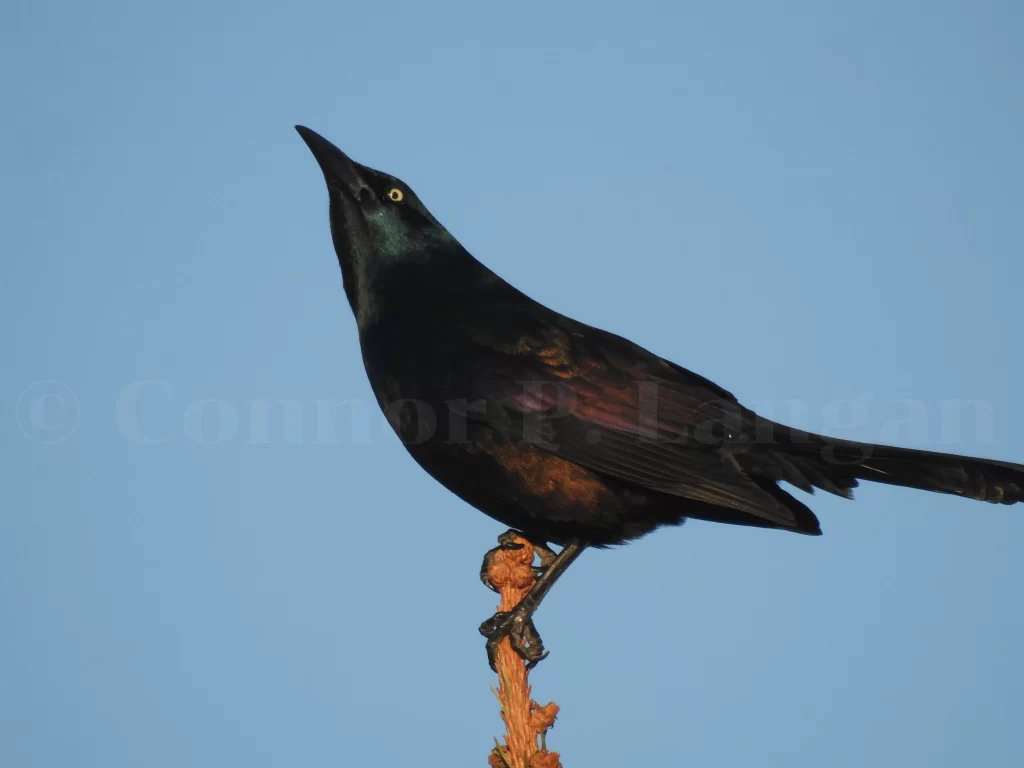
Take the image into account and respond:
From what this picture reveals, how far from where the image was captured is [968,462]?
15.9ft

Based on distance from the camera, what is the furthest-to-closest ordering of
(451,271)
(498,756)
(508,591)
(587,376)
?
(451,271) → (587,376) → (508,591) → (498,756)

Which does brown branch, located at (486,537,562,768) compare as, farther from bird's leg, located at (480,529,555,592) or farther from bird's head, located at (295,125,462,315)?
bird's head, located at (295,125,462,315)

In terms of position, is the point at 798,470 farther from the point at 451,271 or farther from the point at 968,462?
the point at 451,271

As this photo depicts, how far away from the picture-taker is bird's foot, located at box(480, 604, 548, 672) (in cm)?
443

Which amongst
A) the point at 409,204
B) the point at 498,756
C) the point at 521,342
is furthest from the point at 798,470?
the point at 409,204

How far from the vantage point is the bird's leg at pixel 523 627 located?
4434 mm

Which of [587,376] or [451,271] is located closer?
[587,376]

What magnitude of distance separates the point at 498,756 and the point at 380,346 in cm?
Result: 204

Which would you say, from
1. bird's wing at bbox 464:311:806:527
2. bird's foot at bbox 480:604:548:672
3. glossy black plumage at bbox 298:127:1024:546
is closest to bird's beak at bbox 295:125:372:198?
glossy black plumage at bbox 298:127:1024:546

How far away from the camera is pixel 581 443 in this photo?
4.73 m

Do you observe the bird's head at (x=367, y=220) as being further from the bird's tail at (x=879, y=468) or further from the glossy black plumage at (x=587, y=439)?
the bird's tail at (x=879, y=468)

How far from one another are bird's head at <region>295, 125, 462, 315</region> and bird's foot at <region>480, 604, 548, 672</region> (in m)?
1.81

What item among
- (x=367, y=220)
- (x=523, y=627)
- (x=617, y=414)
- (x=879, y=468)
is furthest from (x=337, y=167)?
(x=879, y=468)

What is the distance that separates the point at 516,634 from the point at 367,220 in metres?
2.30
